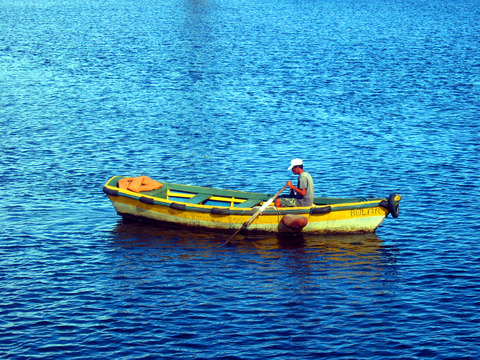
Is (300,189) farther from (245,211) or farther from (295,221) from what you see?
(245,211)

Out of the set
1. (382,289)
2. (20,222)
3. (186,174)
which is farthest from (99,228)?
(382,289)

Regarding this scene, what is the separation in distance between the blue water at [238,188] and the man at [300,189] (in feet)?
4.59

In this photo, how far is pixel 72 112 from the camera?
4434 cm

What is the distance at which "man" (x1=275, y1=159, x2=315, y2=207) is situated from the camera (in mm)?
24422

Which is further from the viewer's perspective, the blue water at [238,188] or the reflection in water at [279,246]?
the reflection in water at [279,246]

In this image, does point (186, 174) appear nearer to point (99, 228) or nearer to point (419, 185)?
point (99, 228)

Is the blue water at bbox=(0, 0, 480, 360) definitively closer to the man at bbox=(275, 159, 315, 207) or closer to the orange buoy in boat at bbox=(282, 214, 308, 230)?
the orange buoy in boat at bbox=(282, 214, 308, 230)

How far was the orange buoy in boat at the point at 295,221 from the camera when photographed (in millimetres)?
24141

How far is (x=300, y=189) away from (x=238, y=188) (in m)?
6.03

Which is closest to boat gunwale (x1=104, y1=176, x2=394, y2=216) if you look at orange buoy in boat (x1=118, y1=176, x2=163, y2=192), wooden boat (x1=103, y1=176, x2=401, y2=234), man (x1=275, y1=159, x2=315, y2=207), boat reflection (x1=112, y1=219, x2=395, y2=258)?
wooden boat (x1=103, y1=176, x2=401, y2=234)

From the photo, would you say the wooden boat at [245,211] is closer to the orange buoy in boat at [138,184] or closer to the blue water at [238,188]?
the orange buoy in boat at [138,184]

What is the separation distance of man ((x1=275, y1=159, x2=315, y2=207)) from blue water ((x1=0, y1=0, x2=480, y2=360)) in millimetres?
1400

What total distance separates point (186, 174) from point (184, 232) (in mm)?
7394

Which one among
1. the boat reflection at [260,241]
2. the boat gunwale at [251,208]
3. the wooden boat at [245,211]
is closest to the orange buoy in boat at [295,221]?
the wooden boat at [245,211]
